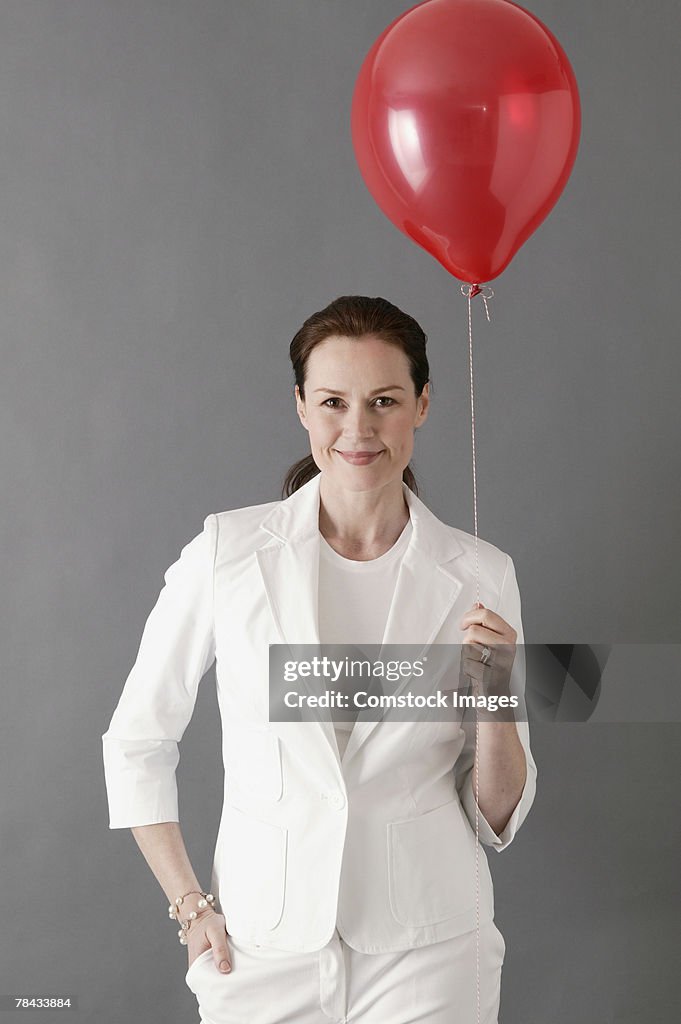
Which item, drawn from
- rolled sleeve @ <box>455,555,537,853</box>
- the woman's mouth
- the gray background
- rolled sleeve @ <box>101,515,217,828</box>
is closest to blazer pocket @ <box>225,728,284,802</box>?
rolled sleeve @ <box>101,515,217,828</box>

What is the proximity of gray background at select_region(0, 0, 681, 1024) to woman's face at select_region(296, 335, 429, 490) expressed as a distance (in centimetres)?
58

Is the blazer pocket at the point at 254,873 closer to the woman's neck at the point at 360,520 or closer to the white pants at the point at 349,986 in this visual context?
the white pants at the point at 349,986

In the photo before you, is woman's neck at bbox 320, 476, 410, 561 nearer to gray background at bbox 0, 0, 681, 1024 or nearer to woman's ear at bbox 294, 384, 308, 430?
woman's ear at bbox 294, 384, 308, 430

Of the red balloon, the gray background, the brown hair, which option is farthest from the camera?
the gray background

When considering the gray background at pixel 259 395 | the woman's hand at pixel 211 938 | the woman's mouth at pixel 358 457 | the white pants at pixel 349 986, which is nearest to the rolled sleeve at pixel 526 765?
the white pants at pixel 349 986

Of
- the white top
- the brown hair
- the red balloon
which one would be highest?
the red balloon

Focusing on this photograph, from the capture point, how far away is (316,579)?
Result: 152 centimetres

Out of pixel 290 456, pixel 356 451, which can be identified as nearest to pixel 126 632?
pixel 290 456

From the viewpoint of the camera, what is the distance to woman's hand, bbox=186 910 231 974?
4.87ft

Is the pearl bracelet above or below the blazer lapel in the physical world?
below

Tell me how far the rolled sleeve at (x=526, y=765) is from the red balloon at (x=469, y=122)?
0.49 metres

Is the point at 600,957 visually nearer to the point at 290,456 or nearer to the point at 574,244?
the point at 290,456

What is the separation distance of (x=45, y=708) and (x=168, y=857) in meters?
0.64

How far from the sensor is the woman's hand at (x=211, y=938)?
1.48 metres
